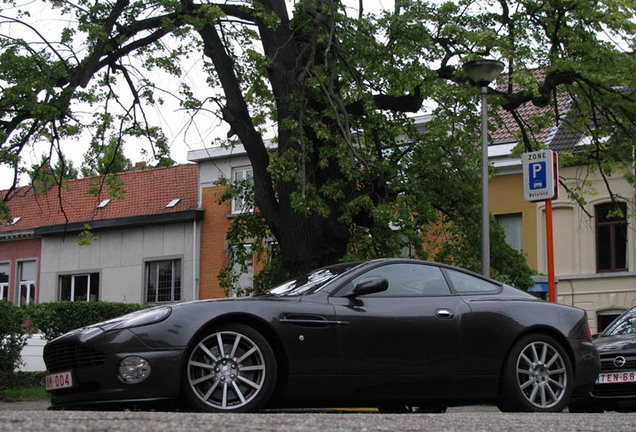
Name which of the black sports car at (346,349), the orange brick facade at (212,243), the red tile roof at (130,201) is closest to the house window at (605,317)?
the orange brick facade at (212,243)

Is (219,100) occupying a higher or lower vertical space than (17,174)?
higher

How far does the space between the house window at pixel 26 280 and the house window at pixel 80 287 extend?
1783 mm

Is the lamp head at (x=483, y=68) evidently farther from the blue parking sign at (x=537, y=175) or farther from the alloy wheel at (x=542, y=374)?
the alloy wheel at (x=542, y=374)

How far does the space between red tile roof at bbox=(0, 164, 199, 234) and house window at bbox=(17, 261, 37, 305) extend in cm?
172

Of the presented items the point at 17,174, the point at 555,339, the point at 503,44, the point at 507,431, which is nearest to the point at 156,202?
the point at 17,174

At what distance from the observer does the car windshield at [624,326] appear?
460 inches

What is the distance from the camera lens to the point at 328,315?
7.54 m

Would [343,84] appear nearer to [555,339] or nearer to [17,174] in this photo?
[17,174]

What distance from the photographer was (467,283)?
28.1 feet

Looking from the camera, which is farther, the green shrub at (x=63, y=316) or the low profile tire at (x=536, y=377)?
the green shrub at (x=63, y=316)

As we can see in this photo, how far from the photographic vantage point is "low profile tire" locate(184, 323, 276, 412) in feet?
22.7

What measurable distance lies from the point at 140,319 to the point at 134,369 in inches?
15.9

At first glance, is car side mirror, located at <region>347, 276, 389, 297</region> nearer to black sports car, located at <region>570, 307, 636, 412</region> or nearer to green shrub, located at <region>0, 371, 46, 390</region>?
black sports car, located at <region>570, 307, 636, 412</region>

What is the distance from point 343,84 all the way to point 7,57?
6.29 metres
